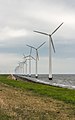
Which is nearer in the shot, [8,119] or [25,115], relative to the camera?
[8,119]

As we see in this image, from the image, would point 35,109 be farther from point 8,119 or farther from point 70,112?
point 8,119

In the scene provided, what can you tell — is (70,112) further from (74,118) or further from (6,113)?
(6,113)

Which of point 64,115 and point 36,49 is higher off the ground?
point 36,49

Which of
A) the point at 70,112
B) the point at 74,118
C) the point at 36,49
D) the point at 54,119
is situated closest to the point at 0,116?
the point at 54,119

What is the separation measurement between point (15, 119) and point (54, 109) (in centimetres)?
754

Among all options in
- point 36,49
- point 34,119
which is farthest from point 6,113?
point 36,49

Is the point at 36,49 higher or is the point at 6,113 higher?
the point at 36,49

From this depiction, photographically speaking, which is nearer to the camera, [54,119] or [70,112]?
[54,119]

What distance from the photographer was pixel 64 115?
25578 millimetres

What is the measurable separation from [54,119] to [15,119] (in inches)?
106


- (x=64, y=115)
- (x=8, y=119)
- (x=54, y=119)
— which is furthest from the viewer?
(x=64, y=115)

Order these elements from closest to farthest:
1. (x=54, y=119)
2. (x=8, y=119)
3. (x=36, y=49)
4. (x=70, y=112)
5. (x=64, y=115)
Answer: (x=8, y=119)
(x=54, y=119)
(x=64, y=115)
(x=70, y=112)
(x=36, y=49)

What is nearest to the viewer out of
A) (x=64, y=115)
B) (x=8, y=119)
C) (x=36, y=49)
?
(x=8, y=119)

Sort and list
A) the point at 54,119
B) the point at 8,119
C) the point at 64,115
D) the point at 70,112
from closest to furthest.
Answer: the point at 8,119, the point at 54,119, the point at 64,115, the point at 70,112
